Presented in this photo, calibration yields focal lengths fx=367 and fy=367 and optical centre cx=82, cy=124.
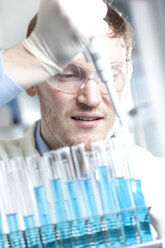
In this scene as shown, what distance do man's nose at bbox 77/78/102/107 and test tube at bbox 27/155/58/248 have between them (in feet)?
2.02

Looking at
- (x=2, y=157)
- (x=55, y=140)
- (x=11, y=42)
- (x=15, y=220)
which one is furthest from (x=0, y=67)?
(x=11, y=42)

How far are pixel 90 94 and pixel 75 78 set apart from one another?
103 millimetres

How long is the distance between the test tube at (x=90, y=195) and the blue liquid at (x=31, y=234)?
163 millimetres

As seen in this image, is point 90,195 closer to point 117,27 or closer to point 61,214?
point 61,214

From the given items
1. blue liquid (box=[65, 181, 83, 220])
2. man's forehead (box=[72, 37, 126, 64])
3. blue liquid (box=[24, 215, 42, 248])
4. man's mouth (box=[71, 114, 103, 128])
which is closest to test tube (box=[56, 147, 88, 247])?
blue liquid (box=[65, 181, 83, 220])

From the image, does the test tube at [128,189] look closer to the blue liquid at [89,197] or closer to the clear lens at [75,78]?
the blue liquid at [89,197]

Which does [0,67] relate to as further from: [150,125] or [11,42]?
[11,42]

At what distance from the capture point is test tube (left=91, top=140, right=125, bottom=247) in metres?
1.11

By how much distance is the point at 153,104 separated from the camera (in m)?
4.14

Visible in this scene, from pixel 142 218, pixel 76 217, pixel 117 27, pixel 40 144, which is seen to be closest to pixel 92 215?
pixel 76 217

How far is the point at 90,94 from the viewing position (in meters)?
1.71

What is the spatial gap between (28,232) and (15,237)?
4cm

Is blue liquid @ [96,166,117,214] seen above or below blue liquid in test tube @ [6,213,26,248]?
above

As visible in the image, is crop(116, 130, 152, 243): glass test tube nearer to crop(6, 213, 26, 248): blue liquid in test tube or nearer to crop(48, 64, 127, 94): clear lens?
crop(6, 213, 26, 248): blue liquid in test tube
